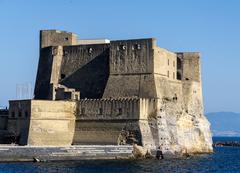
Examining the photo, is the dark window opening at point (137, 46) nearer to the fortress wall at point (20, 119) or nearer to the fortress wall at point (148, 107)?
the fortress wall at point (148, 107)

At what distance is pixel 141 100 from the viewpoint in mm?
58344

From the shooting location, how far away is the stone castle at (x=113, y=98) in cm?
5812

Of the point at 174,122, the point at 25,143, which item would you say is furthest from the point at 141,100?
the point at 25,143

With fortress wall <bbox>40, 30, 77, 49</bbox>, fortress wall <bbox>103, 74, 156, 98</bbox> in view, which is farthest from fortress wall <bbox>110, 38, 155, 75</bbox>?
fortress wall <bbox>40, 30, 77, 49</bbox>

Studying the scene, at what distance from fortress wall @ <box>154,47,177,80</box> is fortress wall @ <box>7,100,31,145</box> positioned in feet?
42.3

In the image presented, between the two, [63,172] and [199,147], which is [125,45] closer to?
[199,147]

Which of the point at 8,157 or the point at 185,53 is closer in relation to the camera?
the point at 8,157

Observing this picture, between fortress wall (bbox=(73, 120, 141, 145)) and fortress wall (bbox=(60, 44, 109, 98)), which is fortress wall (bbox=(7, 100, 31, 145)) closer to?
fortress wall (bbox=(73, 120, 141, 145))

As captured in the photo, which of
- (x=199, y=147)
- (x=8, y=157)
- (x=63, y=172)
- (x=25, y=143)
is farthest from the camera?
(x=199, y=147)

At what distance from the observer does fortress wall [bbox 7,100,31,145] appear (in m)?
57.2

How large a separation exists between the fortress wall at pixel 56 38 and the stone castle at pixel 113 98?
104 mm

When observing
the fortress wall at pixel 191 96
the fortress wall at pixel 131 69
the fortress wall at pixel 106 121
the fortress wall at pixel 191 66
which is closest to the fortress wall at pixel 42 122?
the fortress wall at pixel 106 121

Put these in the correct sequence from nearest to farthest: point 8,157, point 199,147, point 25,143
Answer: point 8,157, point 25,143, point 199,147

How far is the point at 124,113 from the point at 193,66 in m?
12.9
